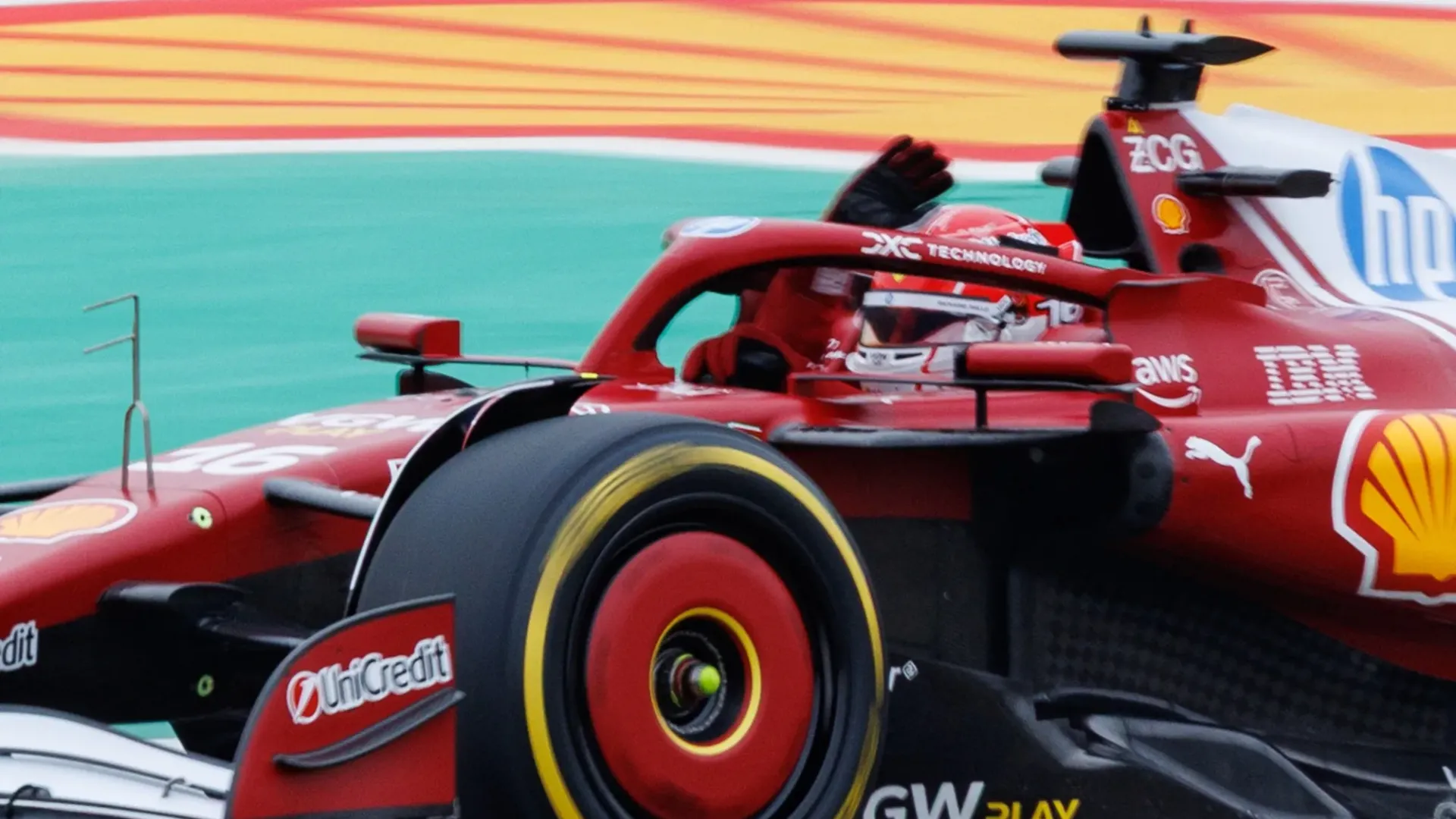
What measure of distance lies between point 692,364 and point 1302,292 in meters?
1.51

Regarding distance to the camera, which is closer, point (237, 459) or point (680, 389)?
point (237, 459)

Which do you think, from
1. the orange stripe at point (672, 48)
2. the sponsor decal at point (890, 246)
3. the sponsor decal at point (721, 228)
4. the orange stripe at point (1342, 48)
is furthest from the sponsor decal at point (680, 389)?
the orange stripe at point (1342, 48)

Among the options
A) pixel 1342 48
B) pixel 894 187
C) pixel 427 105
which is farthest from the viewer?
pixel 1342 48

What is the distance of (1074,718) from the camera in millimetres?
4102

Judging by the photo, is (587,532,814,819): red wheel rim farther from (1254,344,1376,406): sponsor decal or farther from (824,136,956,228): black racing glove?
(824,136,956,228): black racing glove

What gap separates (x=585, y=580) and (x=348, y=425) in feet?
3.99

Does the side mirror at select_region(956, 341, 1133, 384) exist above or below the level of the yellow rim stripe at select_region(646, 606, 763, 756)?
above

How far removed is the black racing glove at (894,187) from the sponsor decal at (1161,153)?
1.43 ft

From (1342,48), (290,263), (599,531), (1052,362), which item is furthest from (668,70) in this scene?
(599,531)

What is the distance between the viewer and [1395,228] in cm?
531

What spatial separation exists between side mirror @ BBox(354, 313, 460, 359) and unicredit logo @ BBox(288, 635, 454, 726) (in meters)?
2.05

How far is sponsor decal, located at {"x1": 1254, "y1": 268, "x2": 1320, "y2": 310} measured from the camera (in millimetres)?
5027

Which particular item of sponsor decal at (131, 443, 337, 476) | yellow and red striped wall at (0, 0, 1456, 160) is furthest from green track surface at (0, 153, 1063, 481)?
sponsor decal at (131, 443, 337, 476)

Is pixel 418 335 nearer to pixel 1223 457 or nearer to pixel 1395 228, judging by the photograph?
pixel 1223 457
